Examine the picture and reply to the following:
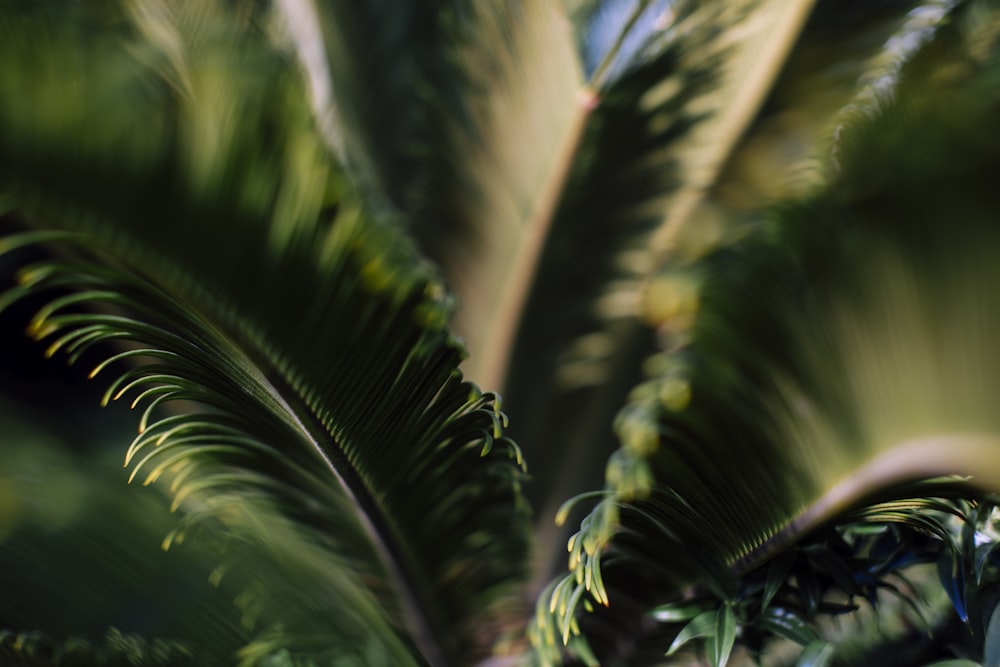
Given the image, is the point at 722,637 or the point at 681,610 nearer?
Answer: the point at 722,637

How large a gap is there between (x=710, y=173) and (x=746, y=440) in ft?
2.69

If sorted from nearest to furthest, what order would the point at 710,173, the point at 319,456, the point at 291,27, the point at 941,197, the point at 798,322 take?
the point at 941,197 < the point at 798,322 < the point at 319,456 < the point at 710,173 < the point at 291,27

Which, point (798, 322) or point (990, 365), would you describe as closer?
point (990, 365)

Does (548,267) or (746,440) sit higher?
(548,267)

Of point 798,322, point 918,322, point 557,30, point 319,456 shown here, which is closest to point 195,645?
point 319,456

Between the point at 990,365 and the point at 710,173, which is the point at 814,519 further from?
the point at 710,173

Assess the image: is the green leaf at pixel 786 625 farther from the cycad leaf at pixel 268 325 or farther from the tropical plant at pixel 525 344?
the cycad leaf at pixel 268 325

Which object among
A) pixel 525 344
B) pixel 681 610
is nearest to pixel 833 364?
pixel 681 610

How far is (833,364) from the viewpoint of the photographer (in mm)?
989

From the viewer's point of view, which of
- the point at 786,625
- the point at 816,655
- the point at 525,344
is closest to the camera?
the point at 816,655

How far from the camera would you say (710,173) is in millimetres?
1674

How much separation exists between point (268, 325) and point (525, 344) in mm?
838

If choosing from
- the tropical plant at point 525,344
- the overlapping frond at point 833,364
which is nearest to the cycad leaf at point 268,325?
the tropical plant at point 525,344

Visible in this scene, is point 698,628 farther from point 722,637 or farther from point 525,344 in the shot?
point 525,344
